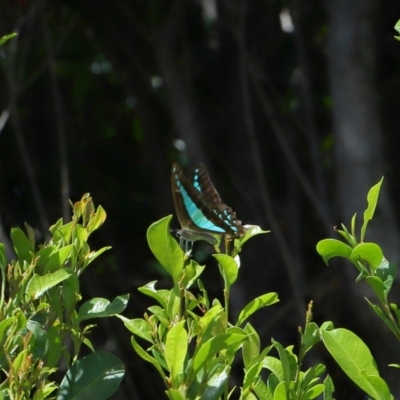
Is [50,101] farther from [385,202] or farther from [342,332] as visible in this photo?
[342,332]

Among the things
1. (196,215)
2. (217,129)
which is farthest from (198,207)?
(217,129)

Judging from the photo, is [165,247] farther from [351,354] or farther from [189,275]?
[351,354]

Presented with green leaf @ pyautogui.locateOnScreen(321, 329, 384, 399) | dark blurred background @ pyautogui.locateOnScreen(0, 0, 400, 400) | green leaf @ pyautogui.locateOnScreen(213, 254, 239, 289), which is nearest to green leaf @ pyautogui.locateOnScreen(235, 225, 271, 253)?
green leaf @ pyautogui.locateOnScreen(213, 254, 239, 289)

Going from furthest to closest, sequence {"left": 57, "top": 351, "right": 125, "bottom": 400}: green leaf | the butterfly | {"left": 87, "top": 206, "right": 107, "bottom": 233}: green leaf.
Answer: the butterfly → {"left": 87, "top": 206, "right": 107, "bottom": 233}: green leaf → {"left": 57, "top": 351, "right": 125, "bottom": 400}: green leaf

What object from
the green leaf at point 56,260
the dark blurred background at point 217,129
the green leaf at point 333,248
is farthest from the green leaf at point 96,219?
the dark blurred background at point 217,129

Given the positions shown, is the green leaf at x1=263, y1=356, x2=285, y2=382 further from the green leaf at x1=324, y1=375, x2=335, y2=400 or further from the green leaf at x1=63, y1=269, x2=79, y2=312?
the green leaf at x1=63, y1=269, x2=79, y2=312

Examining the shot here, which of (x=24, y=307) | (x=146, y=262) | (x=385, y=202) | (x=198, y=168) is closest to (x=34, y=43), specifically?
(x=146, y=262)
